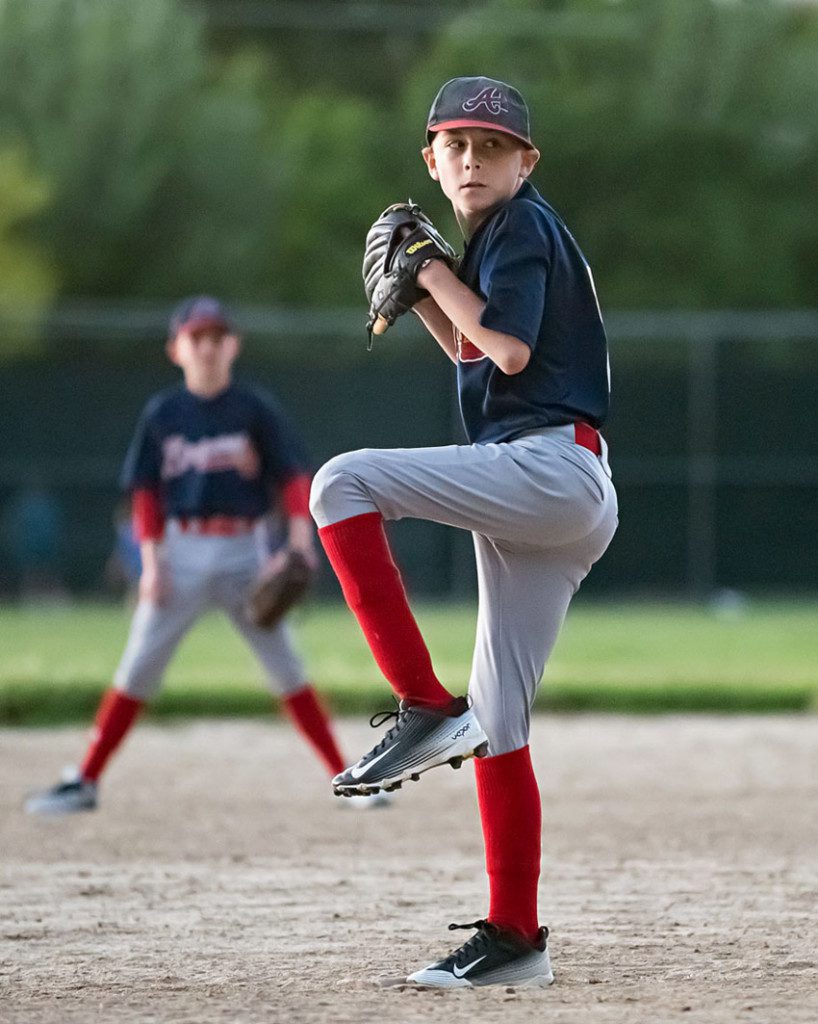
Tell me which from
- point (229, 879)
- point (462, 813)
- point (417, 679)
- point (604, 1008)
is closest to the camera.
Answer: point (604, 1008)

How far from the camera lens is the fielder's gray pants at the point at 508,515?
3.45m

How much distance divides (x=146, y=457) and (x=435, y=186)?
19.1m

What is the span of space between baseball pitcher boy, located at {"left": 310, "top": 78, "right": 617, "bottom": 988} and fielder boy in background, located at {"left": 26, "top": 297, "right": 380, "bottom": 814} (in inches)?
112

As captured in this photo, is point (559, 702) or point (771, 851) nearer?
point (771, 851)

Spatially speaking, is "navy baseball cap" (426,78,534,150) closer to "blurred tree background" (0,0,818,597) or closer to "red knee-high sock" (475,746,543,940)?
"red knee-high sock" (475,746,543,940)

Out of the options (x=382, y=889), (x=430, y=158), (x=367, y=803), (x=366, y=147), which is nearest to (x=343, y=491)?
(x=430, y=158)

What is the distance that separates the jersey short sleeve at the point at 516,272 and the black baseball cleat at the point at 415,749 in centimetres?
70

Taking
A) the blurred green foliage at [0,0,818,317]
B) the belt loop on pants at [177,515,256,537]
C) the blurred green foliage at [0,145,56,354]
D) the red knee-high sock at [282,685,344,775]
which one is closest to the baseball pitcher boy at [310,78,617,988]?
the red knee-high sock at [282,685,344,775]

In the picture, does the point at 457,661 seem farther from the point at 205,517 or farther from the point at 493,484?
the point at 493,484

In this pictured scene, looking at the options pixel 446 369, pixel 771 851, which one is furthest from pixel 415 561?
pixel 771 851

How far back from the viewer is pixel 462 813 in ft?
21.0

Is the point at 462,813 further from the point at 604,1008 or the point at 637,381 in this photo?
the point at 637,381

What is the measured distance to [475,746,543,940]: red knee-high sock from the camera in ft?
12.0

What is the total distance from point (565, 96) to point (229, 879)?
854 inches
